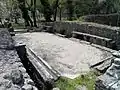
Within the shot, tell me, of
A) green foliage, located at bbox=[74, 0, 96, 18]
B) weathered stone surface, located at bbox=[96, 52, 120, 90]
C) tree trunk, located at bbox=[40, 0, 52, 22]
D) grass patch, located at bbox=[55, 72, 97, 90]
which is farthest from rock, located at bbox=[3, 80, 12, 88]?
green foliage, located at bbox=[74, 0, 96, 18]

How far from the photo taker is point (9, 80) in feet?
9.81

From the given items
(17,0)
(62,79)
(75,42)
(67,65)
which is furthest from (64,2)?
(62,79)

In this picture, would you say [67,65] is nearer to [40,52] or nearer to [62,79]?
[62,79]

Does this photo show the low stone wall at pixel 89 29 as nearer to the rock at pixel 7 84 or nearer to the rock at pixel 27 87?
the rock at pixel 27 87

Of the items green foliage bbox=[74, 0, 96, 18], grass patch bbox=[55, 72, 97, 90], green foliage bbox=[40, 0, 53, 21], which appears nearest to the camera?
grass patch bbox=[55, 72, 97, 90]

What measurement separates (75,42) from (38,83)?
13.8ft

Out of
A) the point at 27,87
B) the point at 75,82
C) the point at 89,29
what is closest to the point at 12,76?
the point at 27,87

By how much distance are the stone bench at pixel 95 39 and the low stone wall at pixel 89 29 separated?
26cm

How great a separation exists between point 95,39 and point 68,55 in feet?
6.95

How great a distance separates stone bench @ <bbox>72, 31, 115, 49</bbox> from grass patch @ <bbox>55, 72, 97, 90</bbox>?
3103 mm

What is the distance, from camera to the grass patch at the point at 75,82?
17.3 ft

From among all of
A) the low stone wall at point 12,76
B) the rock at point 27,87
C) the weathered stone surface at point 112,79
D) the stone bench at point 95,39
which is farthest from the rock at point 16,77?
the stone bench at point 95,39

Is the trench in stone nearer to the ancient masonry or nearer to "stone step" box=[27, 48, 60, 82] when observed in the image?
"stone step" box=[27, 48, 60, 82]

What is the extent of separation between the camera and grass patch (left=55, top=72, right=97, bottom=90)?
5281 millimetres
